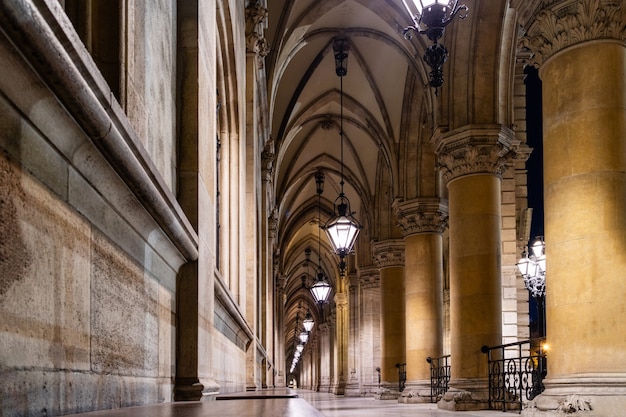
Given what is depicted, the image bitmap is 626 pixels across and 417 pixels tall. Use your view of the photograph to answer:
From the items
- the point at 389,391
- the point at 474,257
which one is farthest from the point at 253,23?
the point at 389,391

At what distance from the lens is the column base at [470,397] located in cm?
1228

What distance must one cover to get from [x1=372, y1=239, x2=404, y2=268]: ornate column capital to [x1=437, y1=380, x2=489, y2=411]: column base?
35.7ft

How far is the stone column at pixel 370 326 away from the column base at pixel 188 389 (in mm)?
25516

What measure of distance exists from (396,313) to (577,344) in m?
14.9

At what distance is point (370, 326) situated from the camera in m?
29.4

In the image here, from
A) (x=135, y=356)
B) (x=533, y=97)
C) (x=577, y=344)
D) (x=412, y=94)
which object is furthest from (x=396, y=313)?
(x=135, y=356)

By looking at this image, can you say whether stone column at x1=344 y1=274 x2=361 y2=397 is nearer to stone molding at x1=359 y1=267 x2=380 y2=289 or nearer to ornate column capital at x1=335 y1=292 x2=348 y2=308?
stone molding at x1=359 y1=267 x2=380 y2=289

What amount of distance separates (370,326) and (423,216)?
38.8ft

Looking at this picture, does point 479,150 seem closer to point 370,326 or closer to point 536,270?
point 536,270

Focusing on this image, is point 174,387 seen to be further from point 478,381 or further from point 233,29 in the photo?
point 478,381

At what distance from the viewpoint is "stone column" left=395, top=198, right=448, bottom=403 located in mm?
17438

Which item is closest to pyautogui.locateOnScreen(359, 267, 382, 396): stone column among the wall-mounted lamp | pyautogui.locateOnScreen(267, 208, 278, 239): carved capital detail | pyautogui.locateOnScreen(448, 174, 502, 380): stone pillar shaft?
pyautogui.locateOnScreen(267, 208, 278, 239): carved capital detail

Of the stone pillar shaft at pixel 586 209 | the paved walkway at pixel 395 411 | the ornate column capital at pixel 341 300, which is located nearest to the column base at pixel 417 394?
the paved walkway at pixel 395 411

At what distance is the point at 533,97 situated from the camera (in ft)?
99.8
